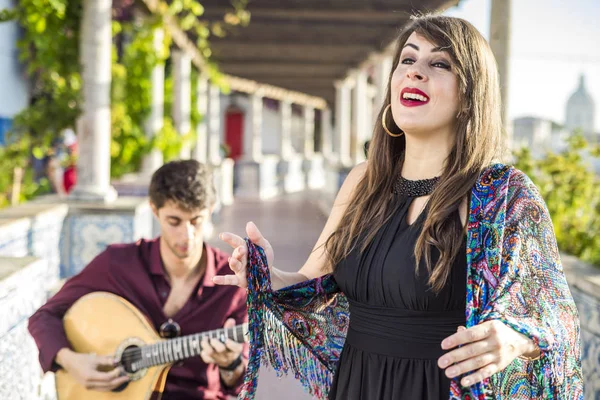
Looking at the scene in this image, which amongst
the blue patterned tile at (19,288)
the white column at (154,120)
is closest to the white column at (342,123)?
the white column at (154,120)

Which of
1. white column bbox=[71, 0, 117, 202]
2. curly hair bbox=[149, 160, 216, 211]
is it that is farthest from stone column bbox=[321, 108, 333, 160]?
curly hair bbox=[149, 160, 216, 211]

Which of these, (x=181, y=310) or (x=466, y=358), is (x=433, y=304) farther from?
(x=181, y=310)

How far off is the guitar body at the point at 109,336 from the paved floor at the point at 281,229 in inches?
70.8

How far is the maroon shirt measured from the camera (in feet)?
8.54

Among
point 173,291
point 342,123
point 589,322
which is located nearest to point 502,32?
point 589,322

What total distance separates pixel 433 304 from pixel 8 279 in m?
1.23

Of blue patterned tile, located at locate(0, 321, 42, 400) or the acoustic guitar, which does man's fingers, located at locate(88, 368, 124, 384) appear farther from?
blue patterned tile, located at locate(0, 321, 42, 400)

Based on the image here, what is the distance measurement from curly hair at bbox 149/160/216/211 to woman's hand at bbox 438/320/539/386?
1.44 m

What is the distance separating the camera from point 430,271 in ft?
5.47

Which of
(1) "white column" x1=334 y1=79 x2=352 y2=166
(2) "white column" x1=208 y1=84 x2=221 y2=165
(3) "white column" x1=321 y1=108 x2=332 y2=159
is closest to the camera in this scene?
(2) "white column" x1=208 y1=84 x2=221 y2=165

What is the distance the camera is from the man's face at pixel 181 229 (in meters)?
2.69

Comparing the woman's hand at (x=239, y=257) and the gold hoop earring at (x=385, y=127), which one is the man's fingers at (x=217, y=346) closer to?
the woman's hand at (x=239, y=257)

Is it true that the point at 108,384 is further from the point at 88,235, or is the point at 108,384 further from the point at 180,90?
the point at 180,90

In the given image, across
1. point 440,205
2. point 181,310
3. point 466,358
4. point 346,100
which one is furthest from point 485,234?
point 346,100
